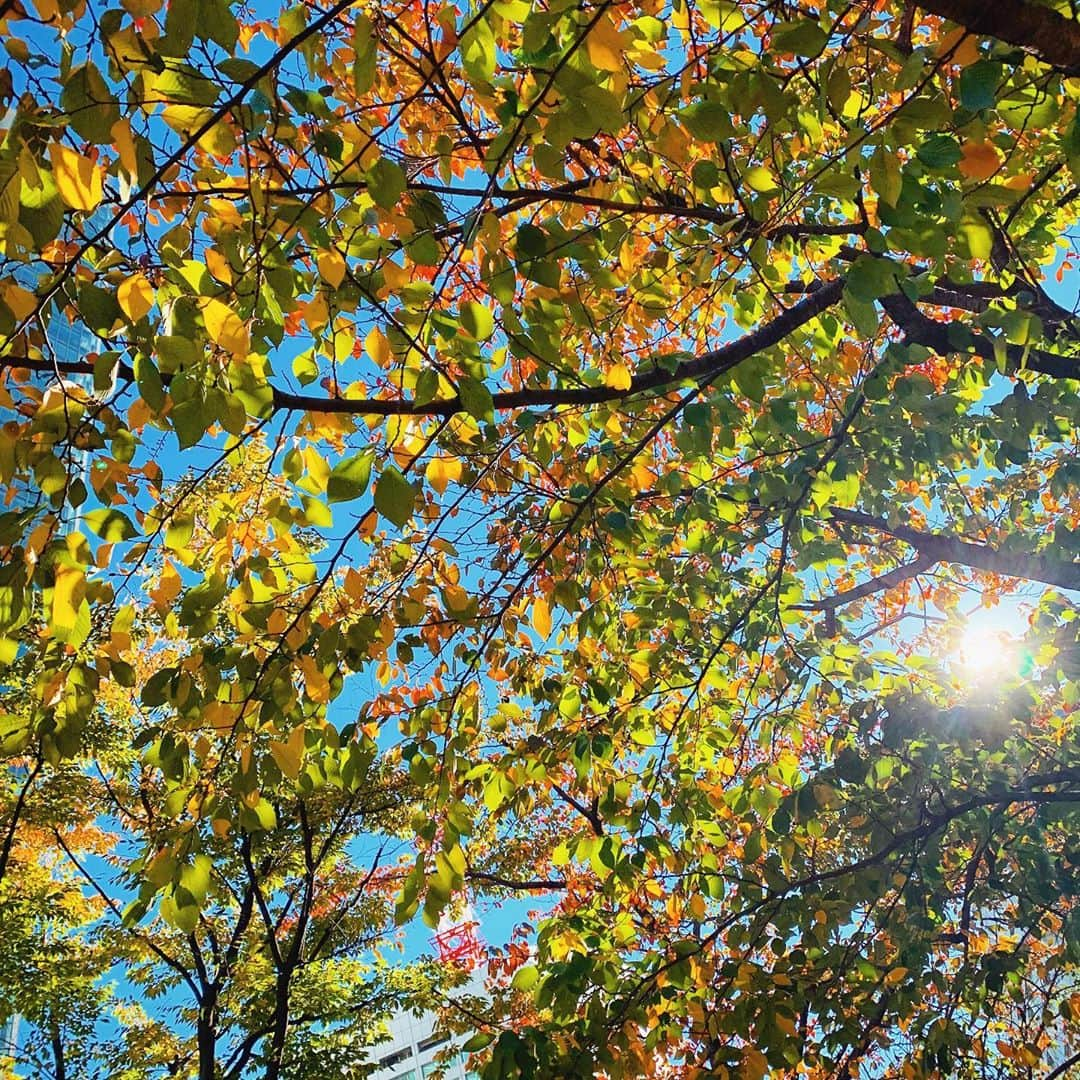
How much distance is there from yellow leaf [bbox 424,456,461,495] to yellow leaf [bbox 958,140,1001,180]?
46.4 inches

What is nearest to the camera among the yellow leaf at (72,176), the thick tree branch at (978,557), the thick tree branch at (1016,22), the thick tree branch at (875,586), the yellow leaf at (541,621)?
the yellow leaf at (72,176)

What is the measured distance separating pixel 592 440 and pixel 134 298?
7.78 ft

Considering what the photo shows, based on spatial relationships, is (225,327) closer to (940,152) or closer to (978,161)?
(940,152)

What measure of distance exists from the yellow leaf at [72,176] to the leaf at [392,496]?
58cm

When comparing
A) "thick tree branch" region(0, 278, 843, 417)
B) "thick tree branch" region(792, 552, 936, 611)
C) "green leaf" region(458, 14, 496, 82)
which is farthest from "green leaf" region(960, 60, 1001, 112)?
"thick tree branch" region(792, 552, 936, 611)

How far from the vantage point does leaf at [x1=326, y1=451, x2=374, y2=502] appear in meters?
1.45

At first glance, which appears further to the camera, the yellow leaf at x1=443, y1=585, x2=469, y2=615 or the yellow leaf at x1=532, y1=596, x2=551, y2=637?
the yellow leaf at x1=532, y1=596, x2=551, y2=637

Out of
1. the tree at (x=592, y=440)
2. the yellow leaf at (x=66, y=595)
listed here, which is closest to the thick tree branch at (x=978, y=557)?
the tree at (x=592, y=440)

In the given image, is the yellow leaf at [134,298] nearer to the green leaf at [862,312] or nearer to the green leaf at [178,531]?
the green leaf at [178,531]

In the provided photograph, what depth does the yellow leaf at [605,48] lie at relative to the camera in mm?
1218

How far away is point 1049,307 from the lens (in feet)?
9.16

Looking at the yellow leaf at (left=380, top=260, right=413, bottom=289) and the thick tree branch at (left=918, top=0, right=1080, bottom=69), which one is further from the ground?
the yellow leaf at (left=380, top=260, right=413, bottom=289)

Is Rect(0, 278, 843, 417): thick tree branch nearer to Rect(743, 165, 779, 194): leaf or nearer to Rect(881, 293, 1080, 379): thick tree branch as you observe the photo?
Rect(743, 165, 779, 194): leaf

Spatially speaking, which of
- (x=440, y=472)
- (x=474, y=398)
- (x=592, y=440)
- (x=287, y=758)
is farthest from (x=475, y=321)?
(x=592, y=440)
